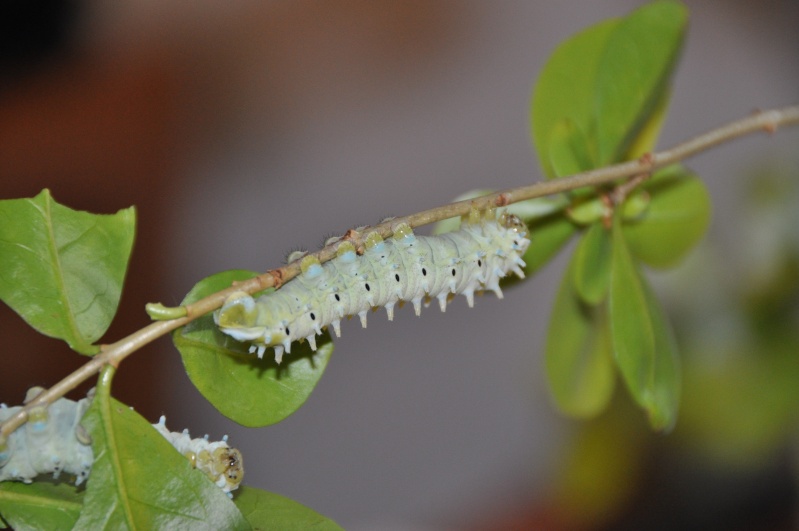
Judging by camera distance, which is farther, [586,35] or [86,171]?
[86,171]

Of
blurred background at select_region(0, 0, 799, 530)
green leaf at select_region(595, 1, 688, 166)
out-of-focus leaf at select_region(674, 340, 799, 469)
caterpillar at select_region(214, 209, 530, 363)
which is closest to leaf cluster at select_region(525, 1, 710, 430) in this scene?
green leaf at select_region(595, 1, 688, 166)

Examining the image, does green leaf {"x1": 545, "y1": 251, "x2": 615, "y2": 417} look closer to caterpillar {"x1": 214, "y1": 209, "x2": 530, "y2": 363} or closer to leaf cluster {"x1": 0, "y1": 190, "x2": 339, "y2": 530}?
caterpillar {"x1": 214, "y1": 209, "x2": 530, "y2": 363}

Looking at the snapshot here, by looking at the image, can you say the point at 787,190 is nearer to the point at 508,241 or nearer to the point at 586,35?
the point at 586,35

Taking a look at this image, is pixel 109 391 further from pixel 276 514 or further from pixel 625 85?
pixel 625 85

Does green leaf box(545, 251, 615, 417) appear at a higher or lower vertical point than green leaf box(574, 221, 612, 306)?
lower

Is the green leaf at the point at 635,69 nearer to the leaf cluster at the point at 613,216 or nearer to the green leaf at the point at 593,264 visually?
the leaf cluster at the point at 613,216

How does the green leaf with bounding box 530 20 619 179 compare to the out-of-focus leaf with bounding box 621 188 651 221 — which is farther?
the green leaf with bounding box 530 20 619 179

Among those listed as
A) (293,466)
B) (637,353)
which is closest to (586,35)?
(637,353)
